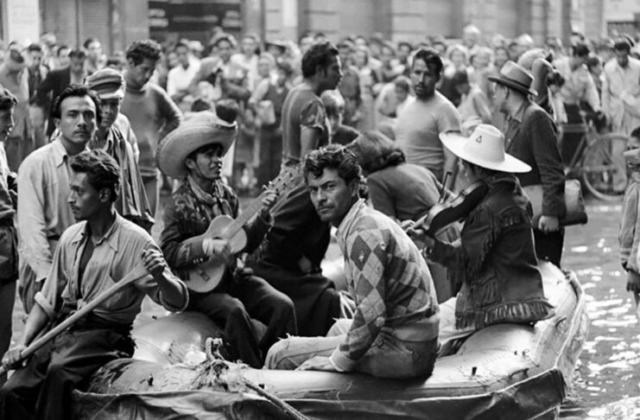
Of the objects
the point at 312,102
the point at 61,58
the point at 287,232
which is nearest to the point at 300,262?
the point at 287,232

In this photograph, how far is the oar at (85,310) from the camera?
7438 mm

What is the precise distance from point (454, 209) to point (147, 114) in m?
3.78

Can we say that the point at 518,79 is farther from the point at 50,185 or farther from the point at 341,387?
the point at 341,387

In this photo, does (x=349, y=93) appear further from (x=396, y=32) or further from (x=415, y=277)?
(x=415, y=277)

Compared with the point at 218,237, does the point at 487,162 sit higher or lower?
higher

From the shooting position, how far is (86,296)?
25.3 feet

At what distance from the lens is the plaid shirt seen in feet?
24.9

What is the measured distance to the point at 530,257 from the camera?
909cm

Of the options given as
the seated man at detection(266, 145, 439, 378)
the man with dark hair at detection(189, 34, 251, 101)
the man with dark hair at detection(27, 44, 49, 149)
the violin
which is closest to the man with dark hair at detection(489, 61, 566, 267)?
the violin

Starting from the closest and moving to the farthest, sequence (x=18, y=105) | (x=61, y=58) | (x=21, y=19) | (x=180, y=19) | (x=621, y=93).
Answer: (x=18, y=105), (x=621, y=93), (x=61, y=58), (x=21, y=19), (x=180, y=19)

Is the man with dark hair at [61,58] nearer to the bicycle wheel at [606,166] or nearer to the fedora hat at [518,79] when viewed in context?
the bicycle wheel at [606,166]

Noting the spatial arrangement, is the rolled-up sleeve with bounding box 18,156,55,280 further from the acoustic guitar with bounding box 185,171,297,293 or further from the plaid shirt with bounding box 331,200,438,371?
the plaid shirt with bounding box 331,200,438,371

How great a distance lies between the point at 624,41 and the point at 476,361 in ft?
42.3

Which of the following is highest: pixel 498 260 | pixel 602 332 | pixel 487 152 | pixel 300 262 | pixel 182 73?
pixel 487 152
